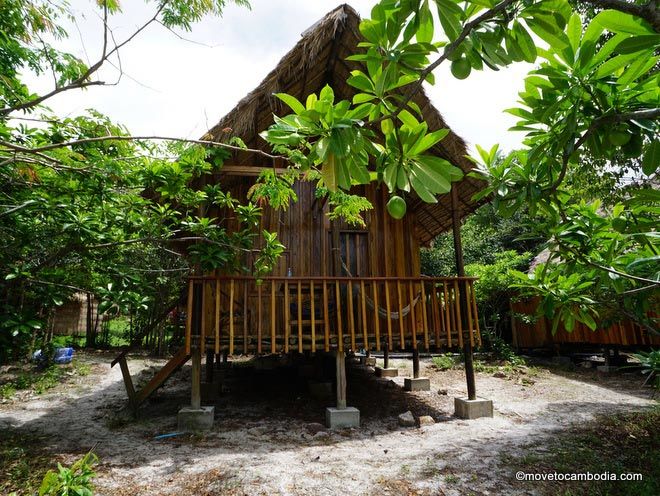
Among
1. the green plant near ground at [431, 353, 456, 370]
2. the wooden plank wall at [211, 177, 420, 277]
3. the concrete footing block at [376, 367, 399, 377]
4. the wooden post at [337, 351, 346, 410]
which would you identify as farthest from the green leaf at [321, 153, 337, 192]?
the green plant near ground at [431, 353, 456, 370]

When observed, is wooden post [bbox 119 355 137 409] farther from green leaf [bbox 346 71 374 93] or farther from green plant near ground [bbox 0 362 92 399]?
green leaf [bbox 346 71 374 93]

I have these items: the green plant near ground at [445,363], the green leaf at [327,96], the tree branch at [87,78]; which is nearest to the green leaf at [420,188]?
the green leaf at [327,96]

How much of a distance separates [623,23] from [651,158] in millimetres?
520

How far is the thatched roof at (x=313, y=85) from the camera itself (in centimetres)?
521

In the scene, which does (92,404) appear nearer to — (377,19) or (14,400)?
(14,400)

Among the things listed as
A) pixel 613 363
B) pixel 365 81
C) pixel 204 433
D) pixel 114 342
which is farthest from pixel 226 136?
pixel 114 342

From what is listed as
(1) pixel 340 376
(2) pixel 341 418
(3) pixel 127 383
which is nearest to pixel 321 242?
(1) pixel 340 376

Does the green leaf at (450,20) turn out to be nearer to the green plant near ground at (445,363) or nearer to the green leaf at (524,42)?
the green leaf at (524,42)

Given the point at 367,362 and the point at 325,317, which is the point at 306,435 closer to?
the point at 325,317

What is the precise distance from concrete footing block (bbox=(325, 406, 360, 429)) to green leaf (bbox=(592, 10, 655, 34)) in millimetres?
4577

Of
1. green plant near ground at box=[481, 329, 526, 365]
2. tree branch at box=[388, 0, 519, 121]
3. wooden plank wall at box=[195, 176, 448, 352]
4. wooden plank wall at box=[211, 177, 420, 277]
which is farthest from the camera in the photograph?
green plant near ground at box=[481, 329, 526, 365]

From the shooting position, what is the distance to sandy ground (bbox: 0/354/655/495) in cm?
319

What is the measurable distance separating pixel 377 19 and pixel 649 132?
1.03 metres

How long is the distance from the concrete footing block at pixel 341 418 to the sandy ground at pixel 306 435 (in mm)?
146
